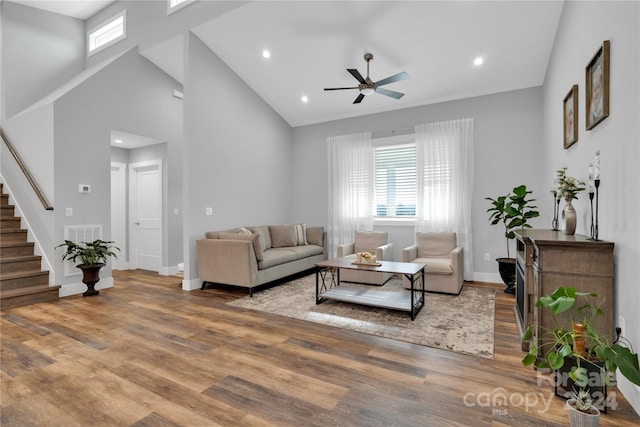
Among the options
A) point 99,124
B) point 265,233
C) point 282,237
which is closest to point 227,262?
point 265,233

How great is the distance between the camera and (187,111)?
475cm

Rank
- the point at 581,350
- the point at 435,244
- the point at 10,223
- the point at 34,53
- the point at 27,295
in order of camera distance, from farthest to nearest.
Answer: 1. the point at 34,53
2. the point at 435,244
3. the point at 10,223
4. the point at 27,295
5. the point at 581,350

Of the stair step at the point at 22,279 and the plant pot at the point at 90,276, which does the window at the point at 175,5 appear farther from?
the stair step at the point at 22,279

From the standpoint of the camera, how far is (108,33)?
612 cm

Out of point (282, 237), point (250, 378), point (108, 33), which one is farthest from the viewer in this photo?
point (108, 33)

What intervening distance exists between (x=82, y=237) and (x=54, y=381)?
320 cm

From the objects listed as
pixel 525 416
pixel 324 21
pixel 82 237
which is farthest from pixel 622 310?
pixel 82 237

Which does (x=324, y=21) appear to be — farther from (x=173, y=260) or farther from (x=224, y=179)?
(x=173, y=260)

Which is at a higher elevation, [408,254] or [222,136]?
[222,136]

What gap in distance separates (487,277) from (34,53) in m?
8.82

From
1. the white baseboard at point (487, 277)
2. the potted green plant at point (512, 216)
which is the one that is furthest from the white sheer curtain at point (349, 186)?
the potted green plant at point (512, 216)

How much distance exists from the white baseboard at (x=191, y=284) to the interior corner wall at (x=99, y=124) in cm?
132

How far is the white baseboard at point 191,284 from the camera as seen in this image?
4.74m

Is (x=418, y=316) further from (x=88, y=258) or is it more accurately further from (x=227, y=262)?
(x=88, y=258)
